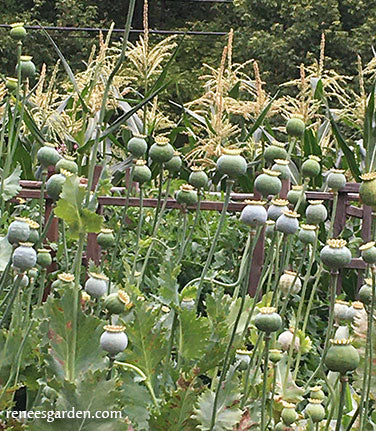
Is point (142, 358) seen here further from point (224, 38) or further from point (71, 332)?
point (224, 38)

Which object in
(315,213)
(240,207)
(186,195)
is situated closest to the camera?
(315,213)

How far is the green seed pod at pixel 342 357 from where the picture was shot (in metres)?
0.76

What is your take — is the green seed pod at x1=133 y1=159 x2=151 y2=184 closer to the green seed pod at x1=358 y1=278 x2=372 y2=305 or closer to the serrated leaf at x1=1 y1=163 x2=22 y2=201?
the serrated leaf at x1=1 y1=163 x2=22 y2=201

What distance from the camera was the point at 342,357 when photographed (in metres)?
0.76

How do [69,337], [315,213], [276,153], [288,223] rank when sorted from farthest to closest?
[276,153], [315,213], [288,223], [69,337]

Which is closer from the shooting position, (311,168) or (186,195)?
(311,168)

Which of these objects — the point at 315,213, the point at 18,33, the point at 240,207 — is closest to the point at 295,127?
the point at 315,213

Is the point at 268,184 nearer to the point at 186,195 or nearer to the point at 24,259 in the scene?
the point at 24,259

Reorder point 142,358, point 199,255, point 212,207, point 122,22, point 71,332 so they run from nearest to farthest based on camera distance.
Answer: point 71,332 < point 142,358 < point 212,207 < point 199,255 < point 122,22

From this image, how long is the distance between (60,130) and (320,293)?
1381 mm

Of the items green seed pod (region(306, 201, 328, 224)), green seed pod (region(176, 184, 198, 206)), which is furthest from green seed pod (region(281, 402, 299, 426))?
green seed pod (region(176, 184, 198, 206))

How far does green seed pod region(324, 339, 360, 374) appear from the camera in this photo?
764 mm

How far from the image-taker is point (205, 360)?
3.27ft

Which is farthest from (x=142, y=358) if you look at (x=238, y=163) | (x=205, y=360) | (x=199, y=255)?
(x=199, y=255)
